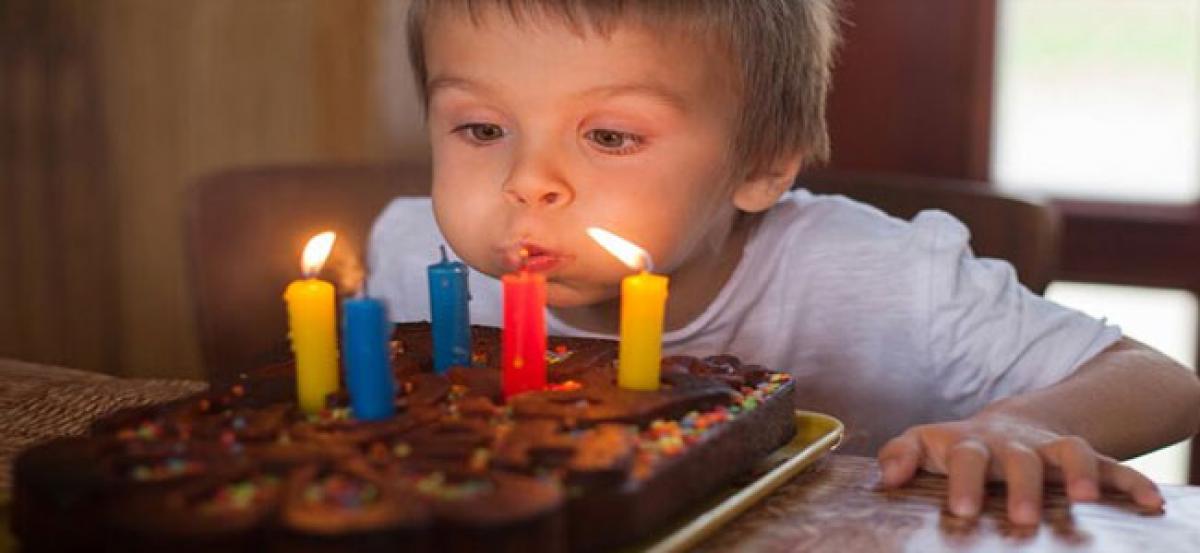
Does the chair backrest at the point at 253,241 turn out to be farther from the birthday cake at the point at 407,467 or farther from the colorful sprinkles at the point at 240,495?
the colorful sprinkles at the point at 240,495

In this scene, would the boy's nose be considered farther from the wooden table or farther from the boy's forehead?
the wooden table

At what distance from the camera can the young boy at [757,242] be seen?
116 centimetres

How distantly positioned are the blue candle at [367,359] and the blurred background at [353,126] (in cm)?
171

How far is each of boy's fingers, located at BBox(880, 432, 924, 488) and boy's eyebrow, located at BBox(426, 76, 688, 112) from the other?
354mm

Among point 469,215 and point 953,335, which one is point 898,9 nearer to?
point 953,335

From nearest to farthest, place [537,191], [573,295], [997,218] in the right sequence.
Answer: [537,191]
[573,295]
[997,218]

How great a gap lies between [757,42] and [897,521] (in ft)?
1.77

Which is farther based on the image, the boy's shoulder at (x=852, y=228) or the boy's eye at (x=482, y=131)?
the boy's shoulder at (x=852, y=228)

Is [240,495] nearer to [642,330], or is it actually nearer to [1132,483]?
[642,330]

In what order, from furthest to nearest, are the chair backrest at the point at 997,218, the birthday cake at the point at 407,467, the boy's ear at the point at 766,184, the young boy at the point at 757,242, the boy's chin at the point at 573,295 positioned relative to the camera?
the chair backrest at the point at 997,218, the boy's ear at the point at 766,184, the boy's chin at the point at 573,295, the young boy at the point at 757,242, the birthday cake at the point at 407,467

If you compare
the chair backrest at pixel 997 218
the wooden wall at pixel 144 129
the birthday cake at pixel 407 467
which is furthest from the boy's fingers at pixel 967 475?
the wooden wall at pixel 144 129

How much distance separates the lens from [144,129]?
280 centimetres

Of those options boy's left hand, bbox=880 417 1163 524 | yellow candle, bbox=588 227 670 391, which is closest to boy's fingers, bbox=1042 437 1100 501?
boy's left hand, bbox=880 417 1163 524

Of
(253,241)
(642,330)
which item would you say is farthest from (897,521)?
(253,241)
